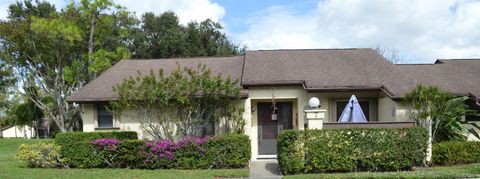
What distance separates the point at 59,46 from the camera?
32438 mm

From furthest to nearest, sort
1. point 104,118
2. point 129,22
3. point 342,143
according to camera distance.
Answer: point 129,22 → point 104,118 → point 342,143

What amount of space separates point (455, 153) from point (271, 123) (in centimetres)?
665

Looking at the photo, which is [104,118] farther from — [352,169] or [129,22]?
[129,22]

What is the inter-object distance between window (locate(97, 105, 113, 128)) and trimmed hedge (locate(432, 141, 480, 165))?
11.5m

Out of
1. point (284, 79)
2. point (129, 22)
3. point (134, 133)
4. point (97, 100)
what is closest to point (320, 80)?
point (284, 79)

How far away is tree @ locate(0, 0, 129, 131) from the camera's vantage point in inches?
1176

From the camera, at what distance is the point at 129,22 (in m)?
32.8

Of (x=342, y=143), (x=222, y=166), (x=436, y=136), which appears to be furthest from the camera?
(x=436, y=136)

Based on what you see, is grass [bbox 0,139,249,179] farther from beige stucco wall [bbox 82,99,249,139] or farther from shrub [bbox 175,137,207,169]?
beige stucco wall [bbox 82,99,249,139]

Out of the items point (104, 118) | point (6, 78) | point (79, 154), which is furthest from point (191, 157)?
point (6, 78)

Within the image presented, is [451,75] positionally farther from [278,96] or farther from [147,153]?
[147,153]

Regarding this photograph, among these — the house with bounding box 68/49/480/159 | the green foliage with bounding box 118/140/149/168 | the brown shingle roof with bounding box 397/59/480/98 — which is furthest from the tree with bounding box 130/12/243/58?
the green foliage with bounding box 118/140/149/168

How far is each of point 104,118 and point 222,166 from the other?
6.21 meters

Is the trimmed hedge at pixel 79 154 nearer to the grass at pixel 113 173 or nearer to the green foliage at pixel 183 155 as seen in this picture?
the green foliage at pixel 183 155
